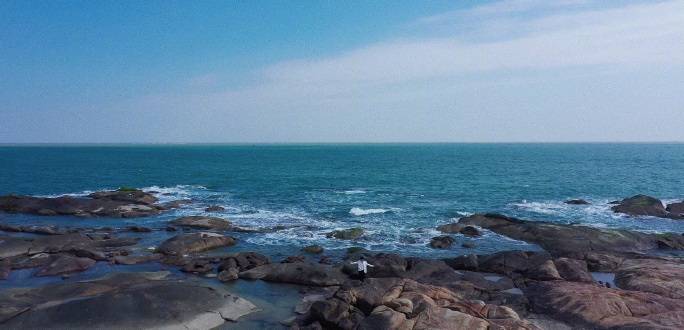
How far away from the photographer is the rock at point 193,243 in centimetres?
3694

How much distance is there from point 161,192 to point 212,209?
77.8ft

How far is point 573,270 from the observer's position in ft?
98.2

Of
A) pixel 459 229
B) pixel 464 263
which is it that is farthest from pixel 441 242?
pixel 464 263

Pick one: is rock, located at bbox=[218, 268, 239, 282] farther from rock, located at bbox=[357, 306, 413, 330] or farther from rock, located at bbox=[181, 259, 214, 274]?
rock, located at bbox=[357, 306, 413, 330]

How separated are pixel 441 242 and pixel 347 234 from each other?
908 cm

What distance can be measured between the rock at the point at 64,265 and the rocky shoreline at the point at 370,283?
0.40ft

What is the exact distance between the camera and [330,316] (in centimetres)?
2164

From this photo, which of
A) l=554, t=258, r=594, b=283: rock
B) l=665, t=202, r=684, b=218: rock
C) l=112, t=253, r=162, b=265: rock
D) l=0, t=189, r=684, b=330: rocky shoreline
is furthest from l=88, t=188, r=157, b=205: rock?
l=665, t=202, r=684, b=218: rock

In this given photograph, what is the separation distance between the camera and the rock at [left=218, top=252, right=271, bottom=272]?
3228cm

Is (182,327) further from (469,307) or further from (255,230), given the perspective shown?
(255,230)

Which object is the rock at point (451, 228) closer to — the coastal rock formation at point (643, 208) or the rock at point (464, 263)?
the rock at point (464, 263)

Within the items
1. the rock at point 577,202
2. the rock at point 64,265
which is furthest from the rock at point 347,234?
the rock at point 577,202

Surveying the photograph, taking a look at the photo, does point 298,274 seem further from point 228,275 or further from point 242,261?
point 242,261

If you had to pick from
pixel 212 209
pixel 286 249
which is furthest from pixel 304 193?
pixel 286 249
